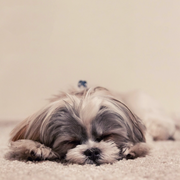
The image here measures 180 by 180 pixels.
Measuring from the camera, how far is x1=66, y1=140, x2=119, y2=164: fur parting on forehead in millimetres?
1513

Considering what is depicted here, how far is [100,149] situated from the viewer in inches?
61.6

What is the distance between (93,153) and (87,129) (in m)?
0.15

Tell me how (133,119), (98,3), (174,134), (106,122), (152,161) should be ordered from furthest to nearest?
(98,3)
(174,134)
(133,119)
(106,122)
(152,161)

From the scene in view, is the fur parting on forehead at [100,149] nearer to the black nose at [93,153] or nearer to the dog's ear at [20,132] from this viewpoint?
the black nose at [93,153]

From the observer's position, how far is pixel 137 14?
131 inches

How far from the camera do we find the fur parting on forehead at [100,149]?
1.51m

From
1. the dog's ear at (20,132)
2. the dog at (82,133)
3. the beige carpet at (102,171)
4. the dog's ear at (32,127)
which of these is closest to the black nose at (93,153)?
the dog at (82,133)

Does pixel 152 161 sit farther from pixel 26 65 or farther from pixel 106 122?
pixel 26 65

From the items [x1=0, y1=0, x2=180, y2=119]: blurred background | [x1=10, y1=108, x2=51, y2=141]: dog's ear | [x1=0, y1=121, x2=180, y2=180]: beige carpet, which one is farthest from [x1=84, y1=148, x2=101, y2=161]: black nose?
[x1=0, y1=0, x2=180, y2=119]: blurred background

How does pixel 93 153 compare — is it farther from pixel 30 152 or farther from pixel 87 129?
pixel 30 152

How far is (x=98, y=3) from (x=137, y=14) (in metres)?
0.46

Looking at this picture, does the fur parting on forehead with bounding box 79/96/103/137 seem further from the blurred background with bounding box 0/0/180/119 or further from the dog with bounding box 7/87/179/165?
the blurred background with bounding box 0/0/180/119

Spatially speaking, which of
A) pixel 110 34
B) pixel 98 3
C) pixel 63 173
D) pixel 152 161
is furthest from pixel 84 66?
pixel 63 173

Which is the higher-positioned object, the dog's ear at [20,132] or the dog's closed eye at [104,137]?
the dog's closed eye at [104,137]
